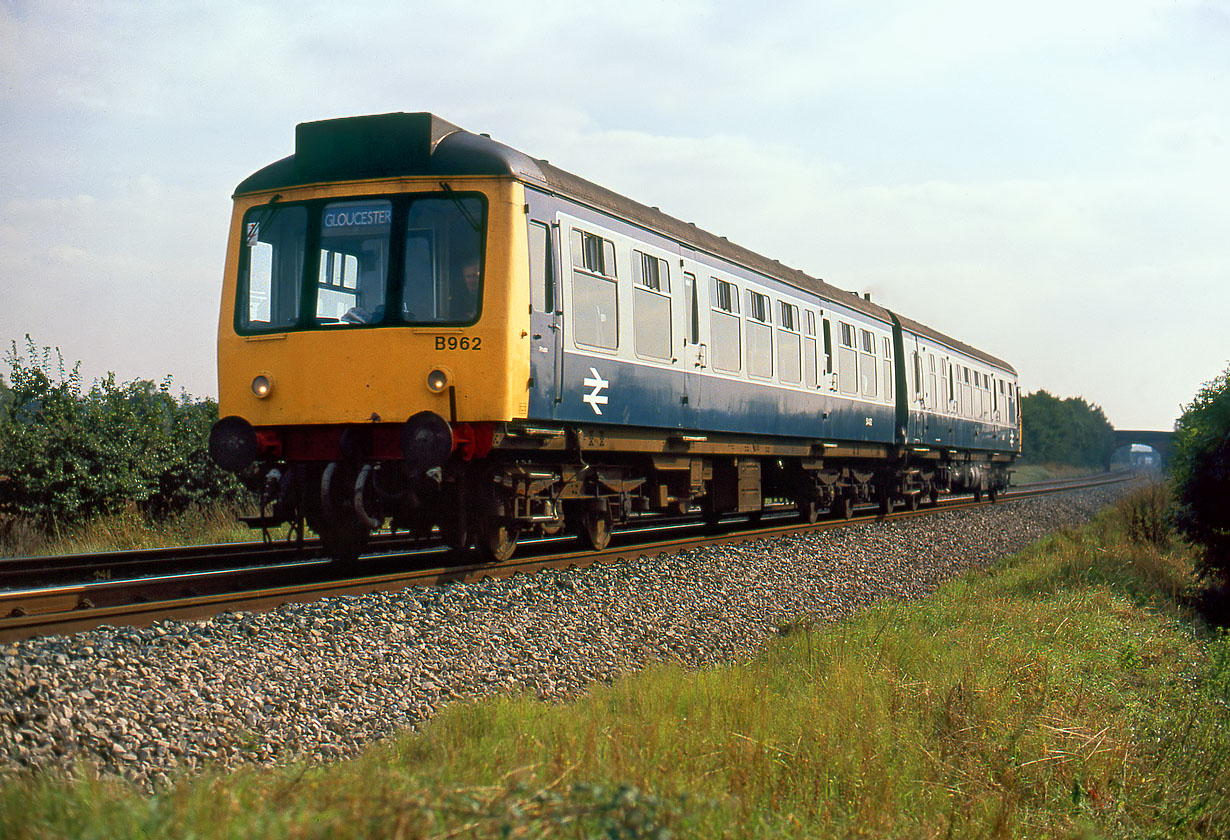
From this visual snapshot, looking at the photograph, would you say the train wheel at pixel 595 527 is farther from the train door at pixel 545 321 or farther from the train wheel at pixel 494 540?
the train door at pixel 545 321

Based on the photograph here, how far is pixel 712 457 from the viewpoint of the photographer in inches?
514

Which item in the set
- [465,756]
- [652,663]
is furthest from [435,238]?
[465,756]

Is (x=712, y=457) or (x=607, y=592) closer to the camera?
(x=607, y=592)

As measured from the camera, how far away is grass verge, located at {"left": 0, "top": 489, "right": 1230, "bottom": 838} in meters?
2.80

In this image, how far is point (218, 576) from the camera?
8.09 metres

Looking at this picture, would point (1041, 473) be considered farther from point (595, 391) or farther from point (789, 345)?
point (595, 391)

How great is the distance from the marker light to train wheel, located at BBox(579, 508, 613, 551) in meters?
2.54

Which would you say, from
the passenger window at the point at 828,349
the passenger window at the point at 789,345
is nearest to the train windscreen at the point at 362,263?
the passenger window at the point at 789,345

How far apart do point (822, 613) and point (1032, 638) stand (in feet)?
5.34

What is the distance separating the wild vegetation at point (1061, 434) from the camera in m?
89.5

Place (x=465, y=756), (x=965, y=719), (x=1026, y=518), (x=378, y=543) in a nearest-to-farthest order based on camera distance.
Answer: (x=465, y=756), (x=965, y=719), (x=378, y=543), (x=1026, y=518)

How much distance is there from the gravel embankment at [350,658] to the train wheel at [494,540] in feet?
2.73

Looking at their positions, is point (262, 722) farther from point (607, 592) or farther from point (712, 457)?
point (712, 457)

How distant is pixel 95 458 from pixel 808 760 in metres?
11.5
